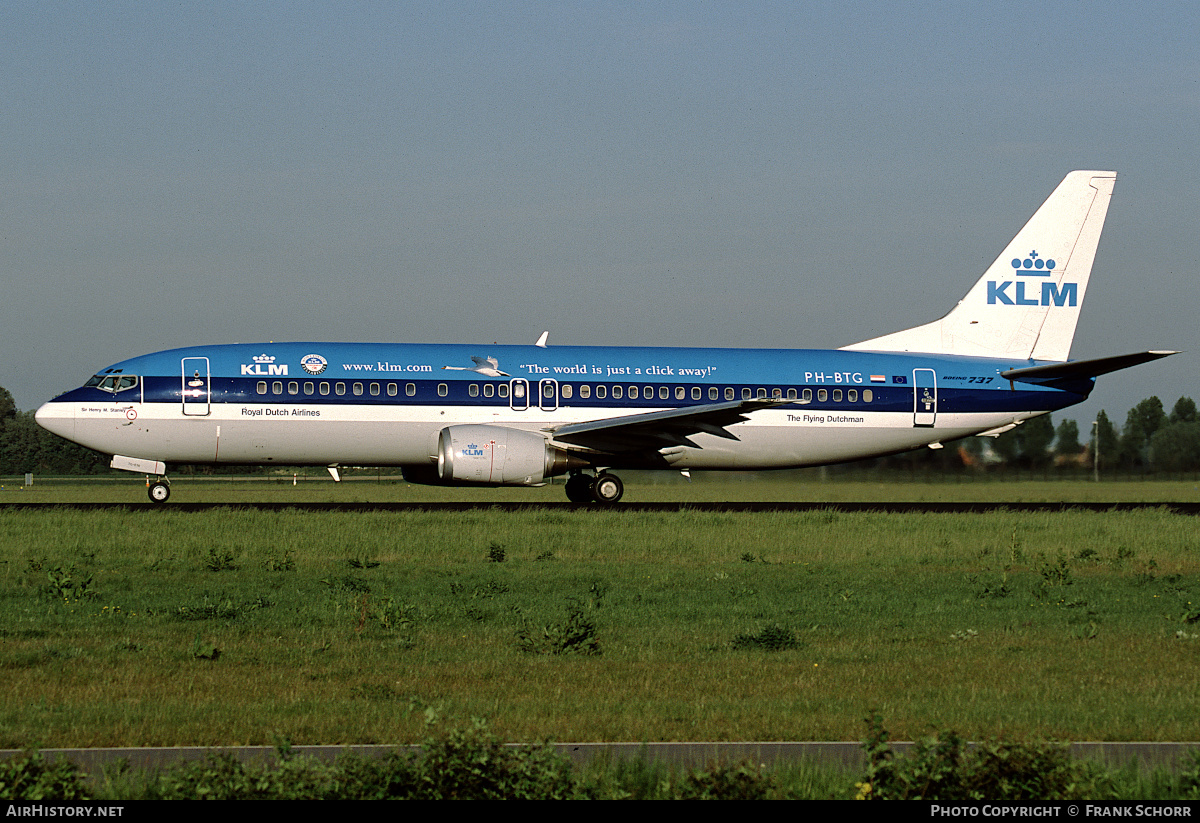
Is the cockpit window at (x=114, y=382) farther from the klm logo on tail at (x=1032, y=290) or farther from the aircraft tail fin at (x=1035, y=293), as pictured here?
the klm logo on tail at (x=1032, y=290)

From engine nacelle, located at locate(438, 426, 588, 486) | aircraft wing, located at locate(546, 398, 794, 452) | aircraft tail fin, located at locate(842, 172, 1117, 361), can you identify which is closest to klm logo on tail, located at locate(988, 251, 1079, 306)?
aircraft tail fin, located at locate(842, 172, 1117, 361)

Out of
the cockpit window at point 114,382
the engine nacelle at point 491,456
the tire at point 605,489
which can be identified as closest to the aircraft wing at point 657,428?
the engine nacelle at point 491,456

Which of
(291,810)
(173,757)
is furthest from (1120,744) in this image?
(173,757)

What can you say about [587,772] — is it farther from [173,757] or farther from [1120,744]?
[1120,744]

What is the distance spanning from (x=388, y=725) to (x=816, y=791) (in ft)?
11.8

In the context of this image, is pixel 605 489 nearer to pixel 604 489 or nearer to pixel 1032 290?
pixel 604 489

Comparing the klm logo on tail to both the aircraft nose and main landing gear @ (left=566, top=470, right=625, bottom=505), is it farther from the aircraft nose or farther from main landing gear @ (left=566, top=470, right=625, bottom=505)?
the aircraft nose

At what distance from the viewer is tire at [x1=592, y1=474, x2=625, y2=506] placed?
3338cm

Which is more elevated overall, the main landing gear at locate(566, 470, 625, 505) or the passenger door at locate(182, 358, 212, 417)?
the passenger door at locate(182, 358, 212, 417)

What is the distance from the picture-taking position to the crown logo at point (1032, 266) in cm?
3656

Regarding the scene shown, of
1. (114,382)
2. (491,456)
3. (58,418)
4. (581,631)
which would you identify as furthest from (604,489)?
(581,631)

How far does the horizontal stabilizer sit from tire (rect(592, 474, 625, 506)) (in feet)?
38.0

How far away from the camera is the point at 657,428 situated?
103 feet

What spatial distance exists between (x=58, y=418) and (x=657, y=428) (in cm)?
1483
